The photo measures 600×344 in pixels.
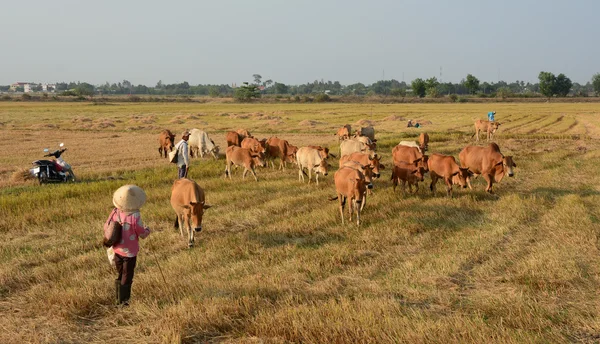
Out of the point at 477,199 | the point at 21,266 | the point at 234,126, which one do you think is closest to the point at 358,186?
the point at 477,199

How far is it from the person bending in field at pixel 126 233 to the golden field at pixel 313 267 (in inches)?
12.5

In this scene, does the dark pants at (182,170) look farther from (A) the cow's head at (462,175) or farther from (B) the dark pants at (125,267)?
(B) the dark pants at (125,267)

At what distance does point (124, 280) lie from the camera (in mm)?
7906

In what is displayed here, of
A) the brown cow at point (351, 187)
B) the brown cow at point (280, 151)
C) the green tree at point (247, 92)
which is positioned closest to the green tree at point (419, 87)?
the green tree at point (247, 92)

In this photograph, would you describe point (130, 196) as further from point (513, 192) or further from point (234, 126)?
point (234, 126)

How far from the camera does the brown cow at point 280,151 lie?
73.6ft

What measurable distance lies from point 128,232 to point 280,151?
14928 mm

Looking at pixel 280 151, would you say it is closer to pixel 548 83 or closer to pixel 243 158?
pixel 243 158

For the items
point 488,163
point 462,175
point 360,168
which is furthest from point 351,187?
point 488,163

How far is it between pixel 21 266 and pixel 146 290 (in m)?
3.15

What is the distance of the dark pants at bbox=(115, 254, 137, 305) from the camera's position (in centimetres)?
789

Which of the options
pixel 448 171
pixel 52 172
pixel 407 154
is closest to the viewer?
pixel 448 171

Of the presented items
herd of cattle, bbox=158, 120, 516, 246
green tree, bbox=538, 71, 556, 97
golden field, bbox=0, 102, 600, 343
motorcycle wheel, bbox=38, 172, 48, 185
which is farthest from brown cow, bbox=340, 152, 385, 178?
green tree, bbox=538, 71, 556, 97

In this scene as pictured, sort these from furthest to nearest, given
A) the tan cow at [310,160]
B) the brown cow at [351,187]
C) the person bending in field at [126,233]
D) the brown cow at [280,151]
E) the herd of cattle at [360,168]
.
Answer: the brown cow at [280,151], the tan cow at [310,160], the brown cow at [351,187], the herd of cattle at [360,168], the person bending in field at [126,233]
